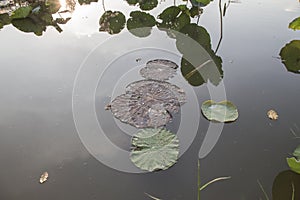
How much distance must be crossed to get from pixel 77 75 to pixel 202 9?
158cm

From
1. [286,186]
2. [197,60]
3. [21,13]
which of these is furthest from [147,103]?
[21,13]

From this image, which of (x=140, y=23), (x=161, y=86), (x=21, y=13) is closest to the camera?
(x=161, y=86)

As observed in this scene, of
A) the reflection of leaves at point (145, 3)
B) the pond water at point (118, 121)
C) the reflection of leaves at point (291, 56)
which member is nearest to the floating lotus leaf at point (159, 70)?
the pond water at point (118, 121)

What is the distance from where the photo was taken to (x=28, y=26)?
260 cm

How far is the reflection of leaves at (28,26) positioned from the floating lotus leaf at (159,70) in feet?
3.74

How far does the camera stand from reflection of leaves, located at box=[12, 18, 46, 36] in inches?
99.0

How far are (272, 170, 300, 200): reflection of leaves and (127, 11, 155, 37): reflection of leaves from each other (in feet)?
5.12

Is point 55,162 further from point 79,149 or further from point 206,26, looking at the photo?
point 206,26

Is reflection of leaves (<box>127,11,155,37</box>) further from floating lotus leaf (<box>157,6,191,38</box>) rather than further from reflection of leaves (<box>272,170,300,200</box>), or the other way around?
reflection of leaves (<box>272,170,300,200</box>)

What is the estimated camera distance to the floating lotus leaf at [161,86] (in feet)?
5.41

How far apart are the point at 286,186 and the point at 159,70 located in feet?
3.34

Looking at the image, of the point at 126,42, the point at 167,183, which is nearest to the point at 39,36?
the point at 126,42

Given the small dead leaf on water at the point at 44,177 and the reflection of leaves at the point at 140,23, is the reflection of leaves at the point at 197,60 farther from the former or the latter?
the small dead leaf on water at the point at 44,177

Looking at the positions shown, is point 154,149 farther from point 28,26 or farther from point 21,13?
point 21,13
